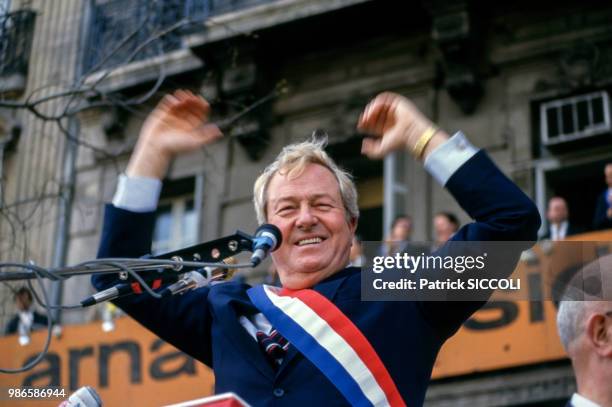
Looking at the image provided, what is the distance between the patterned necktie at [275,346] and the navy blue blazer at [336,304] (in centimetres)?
3

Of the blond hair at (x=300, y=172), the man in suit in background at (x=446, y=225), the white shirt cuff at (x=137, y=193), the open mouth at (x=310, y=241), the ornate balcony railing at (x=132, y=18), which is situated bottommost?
the open mouth at (x=310, y=241)

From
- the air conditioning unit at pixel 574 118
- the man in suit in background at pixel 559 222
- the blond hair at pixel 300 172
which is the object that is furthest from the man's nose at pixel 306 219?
the air conditioning unit at pixel 574 118

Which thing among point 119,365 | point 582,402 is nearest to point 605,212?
point 119,365

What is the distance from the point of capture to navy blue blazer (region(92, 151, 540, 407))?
4.75m

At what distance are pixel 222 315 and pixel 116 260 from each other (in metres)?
0.77

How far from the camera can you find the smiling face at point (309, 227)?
525cm

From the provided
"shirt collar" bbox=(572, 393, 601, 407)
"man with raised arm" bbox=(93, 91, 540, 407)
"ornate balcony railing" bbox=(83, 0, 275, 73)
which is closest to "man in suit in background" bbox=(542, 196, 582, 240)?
"ornate balcony railing" bbox=(83, 0, 275, 73)

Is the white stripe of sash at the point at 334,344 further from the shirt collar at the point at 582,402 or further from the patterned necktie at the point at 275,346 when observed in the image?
the shirt collar at the point at 582,402

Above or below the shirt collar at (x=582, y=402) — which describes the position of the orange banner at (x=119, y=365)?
above

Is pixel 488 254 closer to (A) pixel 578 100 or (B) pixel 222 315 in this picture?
(B) pixel 222 315

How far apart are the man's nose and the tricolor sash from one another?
272mm

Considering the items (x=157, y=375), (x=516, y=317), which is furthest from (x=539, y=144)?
(x=157, y=375)

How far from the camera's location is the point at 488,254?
4.75 meters

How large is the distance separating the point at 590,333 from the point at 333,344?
2.90 feet
